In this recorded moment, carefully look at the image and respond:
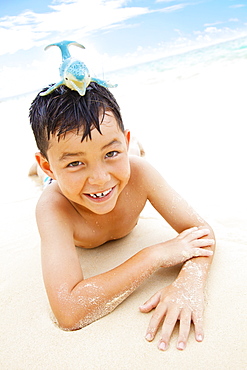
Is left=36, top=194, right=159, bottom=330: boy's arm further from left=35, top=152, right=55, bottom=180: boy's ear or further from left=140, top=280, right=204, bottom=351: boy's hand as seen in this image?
left=35, top=152, right=55, bottom=180: boy's ear

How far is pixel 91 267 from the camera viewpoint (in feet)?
7.68

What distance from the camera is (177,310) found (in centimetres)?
168

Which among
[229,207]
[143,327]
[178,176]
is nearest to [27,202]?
[178,176]

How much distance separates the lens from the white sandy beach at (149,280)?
5.09ft

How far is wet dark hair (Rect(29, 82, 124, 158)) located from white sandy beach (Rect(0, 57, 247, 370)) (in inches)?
36.9

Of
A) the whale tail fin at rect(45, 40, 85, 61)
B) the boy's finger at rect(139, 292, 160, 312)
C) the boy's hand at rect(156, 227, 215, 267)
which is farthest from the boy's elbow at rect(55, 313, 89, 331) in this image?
the whale tail fin at rect(45, 40, 85, 61)

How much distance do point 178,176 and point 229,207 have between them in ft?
3.27

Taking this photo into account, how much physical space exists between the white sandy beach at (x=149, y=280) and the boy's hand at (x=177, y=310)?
0.04 meters

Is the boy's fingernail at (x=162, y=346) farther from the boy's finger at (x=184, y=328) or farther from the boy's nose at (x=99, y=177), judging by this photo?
the boy's nose at (x=99, y=177)

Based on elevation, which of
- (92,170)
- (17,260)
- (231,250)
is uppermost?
(92,170)

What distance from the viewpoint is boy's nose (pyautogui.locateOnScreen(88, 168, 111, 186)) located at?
177 cm

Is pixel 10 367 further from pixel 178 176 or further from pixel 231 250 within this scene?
pixel 178 176

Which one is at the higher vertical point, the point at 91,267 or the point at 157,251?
the point at 157,251

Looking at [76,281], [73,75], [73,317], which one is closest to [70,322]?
[73,317]
